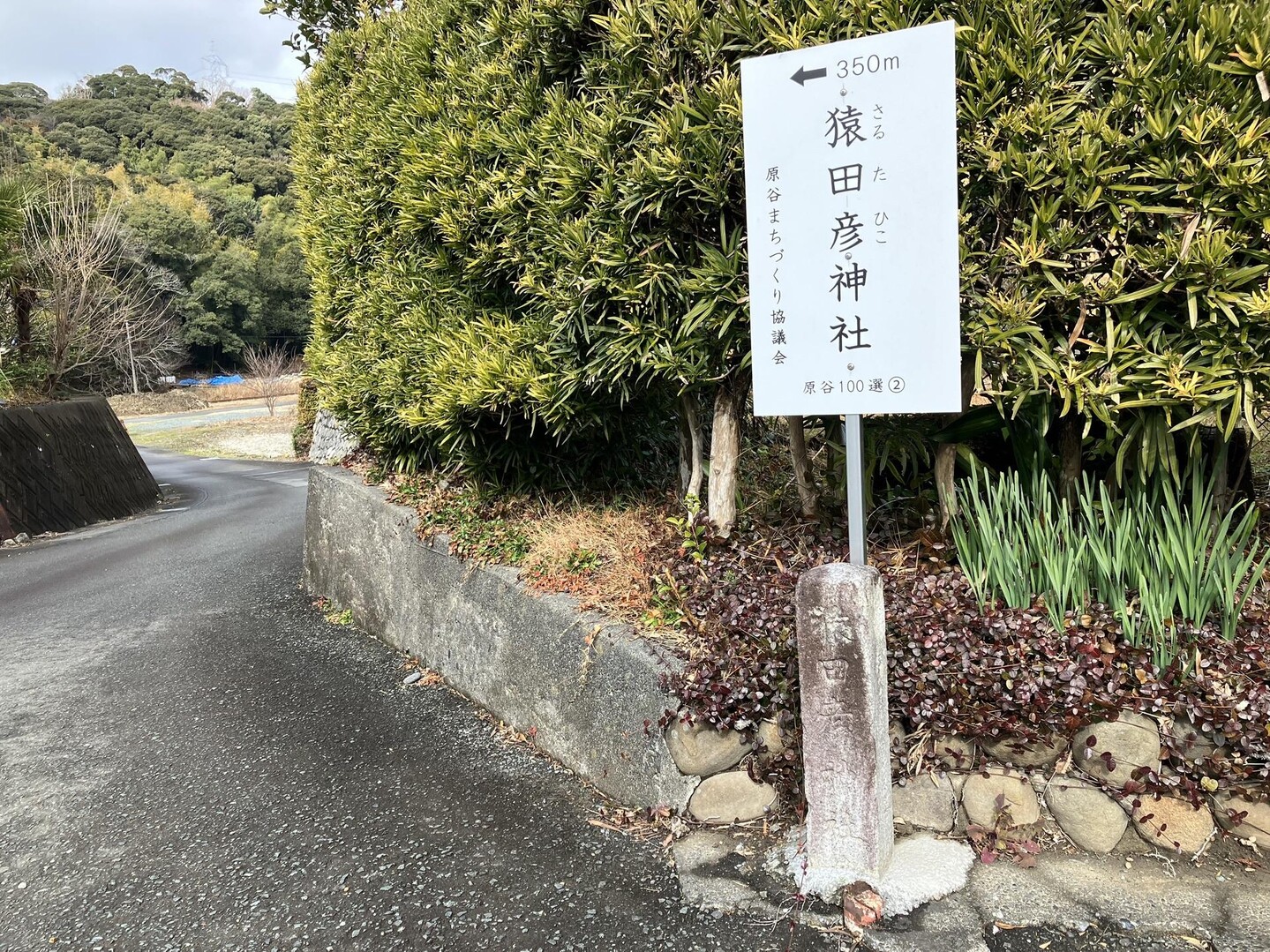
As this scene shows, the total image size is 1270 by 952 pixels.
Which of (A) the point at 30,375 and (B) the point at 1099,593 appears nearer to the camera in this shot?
(B) the point at 1099,593

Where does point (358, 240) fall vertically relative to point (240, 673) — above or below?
above

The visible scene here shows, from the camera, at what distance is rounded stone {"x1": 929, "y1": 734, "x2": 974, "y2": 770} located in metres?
2.62

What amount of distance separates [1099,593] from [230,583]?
7067 millimetres

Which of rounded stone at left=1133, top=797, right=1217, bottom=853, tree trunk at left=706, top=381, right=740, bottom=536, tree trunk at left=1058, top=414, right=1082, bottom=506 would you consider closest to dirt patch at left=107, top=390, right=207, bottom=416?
tree trunk at left=706, top=381, right=740, bottom=536

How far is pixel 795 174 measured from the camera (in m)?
2.41

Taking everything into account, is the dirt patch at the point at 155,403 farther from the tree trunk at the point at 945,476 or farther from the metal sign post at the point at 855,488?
the metal sign post at the point at 855,488

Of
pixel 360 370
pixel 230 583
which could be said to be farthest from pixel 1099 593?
pixel 230 583

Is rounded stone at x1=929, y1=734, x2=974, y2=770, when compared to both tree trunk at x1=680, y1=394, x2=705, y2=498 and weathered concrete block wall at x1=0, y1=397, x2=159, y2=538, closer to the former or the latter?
tree trunk at x1=680, y1=394, x2=705, y2=498

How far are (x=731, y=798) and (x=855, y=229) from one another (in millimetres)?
2033

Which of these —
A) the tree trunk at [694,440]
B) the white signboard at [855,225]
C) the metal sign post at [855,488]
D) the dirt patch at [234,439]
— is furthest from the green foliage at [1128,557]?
the dirt patch at [234,439]

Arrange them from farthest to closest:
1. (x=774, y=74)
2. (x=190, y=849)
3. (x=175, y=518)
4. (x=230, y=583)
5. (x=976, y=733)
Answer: (x=175, y=518) → (x=230, y=583) → (x=190, y=849) → (x=976, y=733) → (x=774, y=74)

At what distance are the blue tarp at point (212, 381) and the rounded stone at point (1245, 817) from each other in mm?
48872

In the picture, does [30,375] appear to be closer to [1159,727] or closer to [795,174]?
[795,174]

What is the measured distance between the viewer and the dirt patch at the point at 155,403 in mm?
36531
